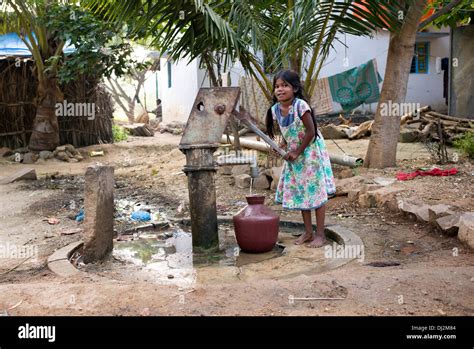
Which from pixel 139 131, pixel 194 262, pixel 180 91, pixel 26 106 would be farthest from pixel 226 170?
pixel 180 91

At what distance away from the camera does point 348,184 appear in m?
6.38

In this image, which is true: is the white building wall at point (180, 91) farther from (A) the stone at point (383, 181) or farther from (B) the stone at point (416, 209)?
(B) the stone at point (416, 209)

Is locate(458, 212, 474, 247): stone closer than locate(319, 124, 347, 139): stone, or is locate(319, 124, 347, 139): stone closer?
locate(458, 212, 474, 247): stone

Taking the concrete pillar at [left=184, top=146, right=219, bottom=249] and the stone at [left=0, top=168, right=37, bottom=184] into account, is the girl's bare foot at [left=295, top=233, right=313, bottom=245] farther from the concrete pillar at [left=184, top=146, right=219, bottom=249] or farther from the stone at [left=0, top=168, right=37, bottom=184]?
the stone at [left=0, top=168, right=37, bottom=184]

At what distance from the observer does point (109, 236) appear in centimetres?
444

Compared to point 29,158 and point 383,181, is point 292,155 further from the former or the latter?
point 29,158

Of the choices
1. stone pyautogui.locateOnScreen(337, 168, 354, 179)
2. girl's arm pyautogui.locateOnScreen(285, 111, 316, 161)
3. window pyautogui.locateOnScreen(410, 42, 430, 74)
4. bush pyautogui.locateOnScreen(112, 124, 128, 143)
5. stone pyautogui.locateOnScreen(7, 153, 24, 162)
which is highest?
window pyautogui.locateOnScreen(410, 42, 430, 74)

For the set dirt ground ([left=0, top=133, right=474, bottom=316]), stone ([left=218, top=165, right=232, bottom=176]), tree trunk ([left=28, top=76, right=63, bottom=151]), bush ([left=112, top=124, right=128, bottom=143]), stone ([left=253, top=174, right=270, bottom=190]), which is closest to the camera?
dirt ground ([left=0, top=133, right=474, bottom=316])

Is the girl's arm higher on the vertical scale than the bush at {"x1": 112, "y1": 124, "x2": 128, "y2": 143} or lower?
higher

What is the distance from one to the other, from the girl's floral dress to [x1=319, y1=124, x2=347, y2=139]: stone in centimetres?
700

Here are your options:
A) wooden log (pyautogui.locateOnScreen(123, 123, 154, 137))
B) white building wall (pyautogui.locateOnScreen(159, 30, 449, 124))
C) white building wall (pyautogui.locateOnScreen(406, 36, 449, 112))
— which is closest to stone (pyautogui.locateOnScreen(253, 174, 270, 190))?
white building wall (pyautogui.locateOnScreen(159, 30, 449, 124))

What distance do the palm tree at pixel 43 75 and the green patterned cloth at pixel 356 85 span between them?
6550 millimetres

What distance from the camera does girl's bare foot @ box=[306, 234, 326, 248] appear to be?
4.44 m

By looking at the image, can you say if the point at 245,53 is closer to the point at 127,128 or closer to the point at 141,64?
the point at 141,64
